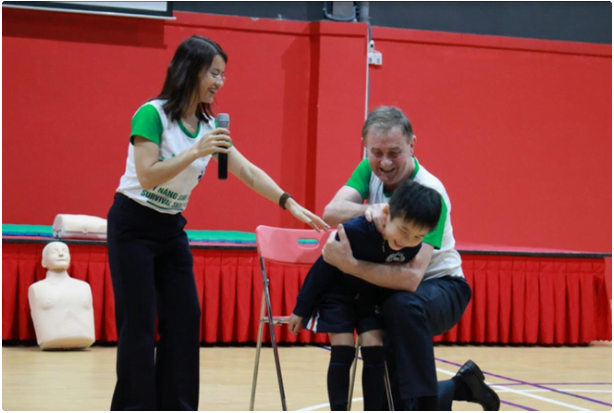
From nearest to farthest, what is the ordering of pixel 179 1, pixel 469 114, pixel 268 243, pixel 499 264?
1. pixel 268 243
2. pixel 499 264
3. pixel 179 1
4. pixel 469 114

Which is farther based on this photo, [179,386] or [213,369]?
[213,369]

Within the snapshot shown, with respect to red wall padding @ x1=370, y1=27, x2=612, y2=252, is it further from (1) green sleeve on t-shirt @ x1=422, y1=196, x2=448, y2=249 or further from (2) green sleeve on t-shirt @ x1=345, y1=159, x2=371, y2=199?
(1) green sleeve on t-shirt @ x1=422, y1=196, x2=448, y2=249

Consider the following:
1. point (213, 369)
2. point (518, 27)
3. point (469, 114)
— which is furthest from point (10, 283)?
point (518, 27)

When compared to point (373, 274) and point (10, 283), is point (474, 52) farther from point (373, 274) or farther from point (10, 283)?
point (373, 274)

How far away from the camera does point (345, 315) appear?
8.55 ft

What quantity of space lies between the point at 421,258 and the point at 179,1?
4903 mm

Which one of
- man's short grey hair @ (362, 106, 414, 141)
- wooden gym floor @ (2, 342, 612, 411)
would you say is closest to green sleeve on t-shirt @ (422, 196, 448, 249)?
man's short grey hair @ (362, 106, 414, 141)

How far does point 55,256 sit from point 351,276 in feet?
9.59

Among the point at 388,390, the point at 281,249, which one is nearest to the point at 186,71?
the point at 281,249

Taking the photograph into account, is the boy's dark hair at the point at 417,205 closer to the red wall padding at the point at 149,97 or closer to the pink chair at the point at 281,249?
the pink chair at the point at 281,249

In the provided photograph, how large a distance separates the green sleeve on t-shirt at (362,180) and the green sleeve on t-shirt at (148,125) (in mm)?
744

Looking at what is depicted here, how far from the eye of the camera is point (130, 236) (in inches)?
102

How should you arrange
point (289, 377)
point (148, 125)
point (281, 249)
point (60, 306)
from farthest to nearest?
1. point (60, 306)
2. point (289, 377)
3. point (281, 249)
4. point (148, 125)

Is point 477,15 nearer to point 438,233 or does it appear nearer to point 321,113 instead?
point 321,113
